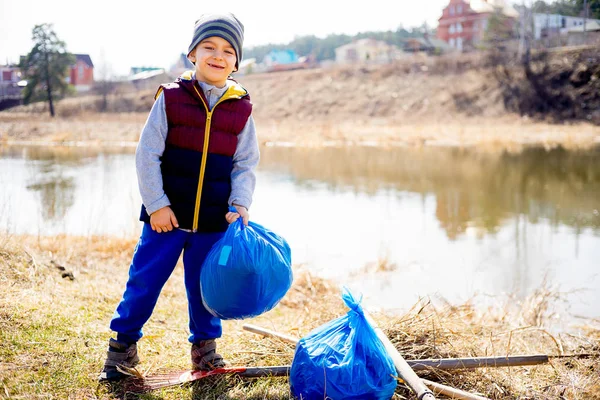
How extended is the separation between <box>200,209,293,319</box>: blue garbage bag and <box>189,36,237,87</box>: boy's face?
2.04 feet

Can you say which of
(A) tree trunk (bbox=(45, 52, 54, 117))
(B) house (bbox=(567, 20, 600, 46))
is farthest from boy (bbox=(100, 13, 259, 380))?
(B) house (bbox=(567, 20, 600, 46))

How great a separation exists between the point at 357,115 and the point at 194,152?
25.1 meters

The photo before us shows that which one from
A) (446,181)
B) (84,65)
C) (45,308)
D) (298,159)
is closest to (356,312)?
(45,308)

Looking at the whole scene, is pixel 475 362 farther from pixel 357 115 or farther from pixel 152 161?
pixel 357 115

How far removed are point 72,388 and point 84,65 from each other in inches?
1043

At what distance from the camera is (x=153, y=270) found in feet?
8.25

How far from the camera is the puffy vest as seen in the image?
253 centimetres

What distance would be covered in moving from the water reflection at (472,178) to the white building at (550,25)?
481 inches

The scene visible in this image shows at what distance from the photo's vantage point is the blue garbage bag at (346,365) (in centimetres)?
227

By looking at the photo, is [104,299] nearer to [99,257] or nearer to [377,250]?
[99,257]

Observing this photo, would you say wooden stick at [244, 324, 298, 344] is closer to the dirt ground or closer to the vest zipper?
the vest zipper

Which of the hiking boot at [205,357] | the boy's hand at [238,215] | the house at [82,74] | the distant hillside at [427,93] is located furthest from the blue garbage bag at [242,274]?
the house at [82,74]

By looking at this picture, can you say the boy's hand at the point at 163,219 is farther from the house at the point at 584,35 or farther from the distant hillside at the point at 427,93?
the house at the point at 584,35

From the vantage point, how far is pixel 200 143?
2.55 meters
